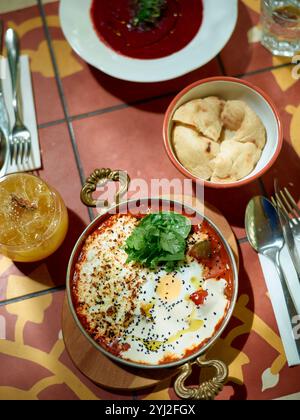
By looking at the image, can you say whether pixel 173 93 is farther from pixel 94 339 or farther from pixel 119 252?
pixel 94 339

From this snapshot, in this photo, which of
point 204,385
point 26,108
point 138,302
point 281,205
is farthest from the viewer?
point 26,108

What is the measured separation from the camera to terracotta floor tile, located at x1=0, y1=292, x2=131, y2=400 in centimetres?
124

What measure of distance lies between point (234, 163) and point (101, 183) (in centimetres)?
38

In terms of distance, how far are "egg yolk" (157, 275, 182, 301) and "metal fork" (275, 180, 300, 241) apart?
349 millimetres

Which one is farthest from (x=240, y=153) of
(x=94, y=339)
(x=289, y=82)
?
(x=94, y=339)

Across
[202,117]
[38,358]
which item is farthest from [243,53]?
[38,358]

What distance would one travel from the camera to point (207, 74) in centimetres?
145

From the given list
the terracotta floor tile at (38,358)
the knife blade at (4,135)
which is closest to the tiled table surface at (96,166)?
the terracotta floor tile at (38,358)

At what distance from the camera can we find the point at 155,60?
52.6 inches

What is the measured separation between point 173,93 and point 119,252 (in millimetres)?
532

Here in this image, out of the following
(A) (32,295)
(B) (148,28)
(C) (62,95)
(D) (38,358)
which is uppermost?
(B) (148,28)

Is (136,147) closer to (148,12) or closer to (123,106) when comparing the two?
(123,106)

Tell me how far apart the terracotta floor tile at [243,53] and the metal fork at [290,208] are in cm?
39

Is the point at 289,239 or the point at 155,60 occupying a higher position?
the point at 155,60
